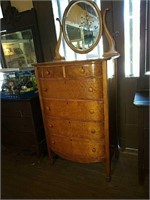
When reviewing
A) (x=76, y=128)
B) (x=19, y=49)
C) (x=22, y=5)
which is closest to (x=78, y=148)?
(x=76, y=128)

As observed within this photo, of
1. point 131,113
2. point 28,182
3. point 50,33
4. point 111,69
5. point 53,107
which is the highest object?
point 50,33

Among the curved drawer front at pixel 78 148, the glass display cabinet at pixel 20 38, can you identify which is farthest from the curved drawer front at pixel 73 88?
the glass display cabinet at pixel 20 38

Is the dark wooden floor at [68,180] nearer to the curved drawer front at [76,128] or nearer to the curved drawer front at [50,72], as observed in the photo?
the curved drawer front at [76,128]

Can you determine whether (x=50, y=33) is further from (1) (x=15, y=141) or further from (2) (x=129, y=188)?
(2) (x=129, y=188)

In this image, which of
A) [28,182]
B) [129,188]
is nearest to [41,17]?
[28,182]

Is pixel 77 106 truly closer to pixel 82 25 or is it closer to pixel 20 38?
pixel 82 25

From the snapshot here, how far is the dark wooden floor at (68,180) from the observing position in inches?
65.4

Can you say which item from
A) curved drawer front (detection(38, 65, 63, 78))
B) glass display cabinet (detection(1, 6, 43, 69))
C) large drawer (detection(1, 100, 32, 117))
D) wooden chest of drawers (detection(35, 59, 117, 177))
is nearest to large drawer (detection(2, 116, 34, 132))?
large drawer (detection(1, 100, 32, 117))

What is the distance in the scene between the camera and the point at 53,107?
1.83m

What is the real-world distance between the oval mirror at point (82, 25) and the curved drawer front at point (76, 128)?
0.84 meters

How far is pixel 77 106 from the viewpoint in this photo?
1.66m

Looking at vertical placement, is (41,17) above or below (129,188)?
above

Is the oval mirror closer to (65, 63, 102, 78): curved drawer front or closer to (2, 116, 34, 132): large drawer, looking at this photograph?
(65, 63, 102, 78): curved drawer front

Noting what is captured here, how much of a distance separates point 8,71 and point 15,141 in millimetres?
1089
